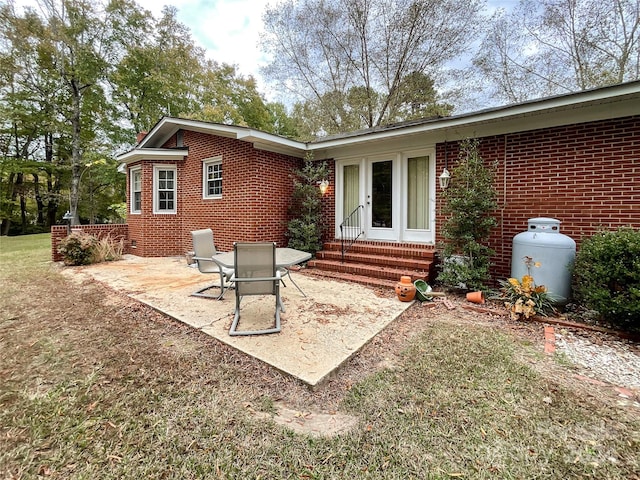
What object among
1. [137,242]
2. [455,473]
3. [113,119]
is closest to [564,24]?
[455,473]

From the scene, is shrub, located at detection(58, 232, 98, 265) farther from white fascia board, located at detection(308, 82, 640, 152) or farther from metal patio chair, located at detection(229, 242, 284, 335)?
white fascia board, located at detection(308, 82, 640, 152)

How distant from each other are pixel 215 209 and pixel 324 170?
129 inches

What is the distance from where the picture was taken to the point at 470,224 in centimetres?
496

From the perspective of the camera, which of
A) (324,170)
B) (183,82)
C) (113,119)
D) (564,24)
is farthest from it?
(183,82)

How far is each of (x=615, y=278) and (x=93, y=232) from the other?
11911 millimetres

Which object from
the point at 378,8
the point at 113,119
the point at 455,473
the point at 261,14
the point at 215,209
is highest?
the point at 261,14

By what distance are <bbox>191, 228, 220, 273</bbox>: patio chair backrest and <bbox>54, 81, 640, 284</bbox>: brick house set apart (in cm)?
193

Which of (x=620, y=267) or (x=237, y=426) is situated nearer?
(x=237, y=426)

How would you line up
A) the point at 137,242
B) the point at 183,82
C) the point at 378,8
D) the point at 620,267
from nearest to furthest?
the point at 620,267, the point at 137,242, the point at 378,8, the point at 183,82

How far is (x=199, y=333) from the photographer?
136 inches

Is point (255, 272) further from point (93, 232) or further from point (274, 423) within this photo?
point (93, 232)

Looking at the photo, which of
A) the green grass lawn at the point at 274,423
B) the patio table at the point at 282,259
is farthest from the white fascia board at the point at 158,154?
the green grass lawn at the point at 274,423

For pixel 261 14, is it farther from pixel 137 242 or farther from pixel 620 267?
pixel 620 267

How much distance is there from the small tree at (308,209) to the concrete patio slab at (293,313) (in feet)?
3.81
